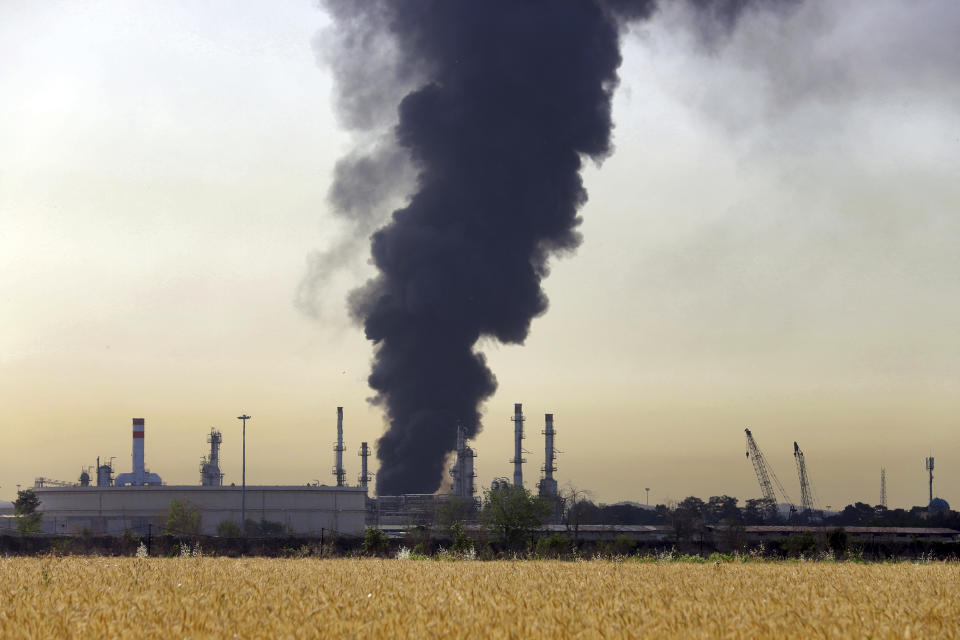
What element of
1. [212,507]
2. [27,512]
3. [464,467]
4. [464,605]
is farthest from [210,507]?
[464,605]

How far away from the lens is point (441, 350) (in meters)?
129

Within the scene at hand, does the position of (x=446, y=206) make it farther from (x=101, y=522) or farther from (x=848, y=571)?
(x=848, y=571)

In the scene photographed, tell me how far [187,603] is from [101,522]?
99.4 metres

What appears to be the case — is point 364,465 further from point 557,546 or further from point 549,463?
point 557,546

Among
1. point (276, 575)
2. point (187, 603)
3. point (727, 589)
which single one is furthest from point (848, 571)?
point (187, 603)

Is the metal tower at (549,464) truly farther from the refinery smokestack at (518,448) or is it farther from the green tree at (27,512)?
the green tree at (27,512)

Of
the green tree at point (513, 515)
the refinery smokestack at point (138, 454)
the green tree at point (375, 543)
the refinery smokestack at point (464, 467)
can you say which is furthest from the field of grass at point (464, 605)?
the refinery smokestack at point (464, 467)

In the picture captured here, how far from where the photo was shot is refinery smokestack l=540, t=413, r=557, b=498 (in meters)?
128

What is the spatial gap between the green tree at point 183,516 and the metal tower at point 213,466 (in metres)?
35.3

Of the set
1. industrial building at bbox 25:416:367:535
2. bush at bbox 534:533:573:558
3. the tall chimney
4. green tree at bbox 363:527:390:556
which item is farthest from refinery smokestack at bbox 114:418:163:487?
bush at bbox 534:533:573:558

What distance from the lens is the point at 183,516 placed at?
99688 mm

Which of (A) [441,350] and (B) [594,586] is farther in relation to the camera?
(A) [441,350]

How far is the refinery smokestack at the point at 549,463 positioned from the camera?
420 ft

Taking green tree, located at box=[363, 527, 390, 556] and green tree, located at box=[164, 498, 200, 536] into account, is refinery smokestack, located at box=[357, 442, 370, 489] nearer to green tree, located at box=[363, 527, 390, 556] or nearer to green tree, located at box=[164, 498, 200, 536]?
green tree, located at box=[164, 498, 200, 536]
